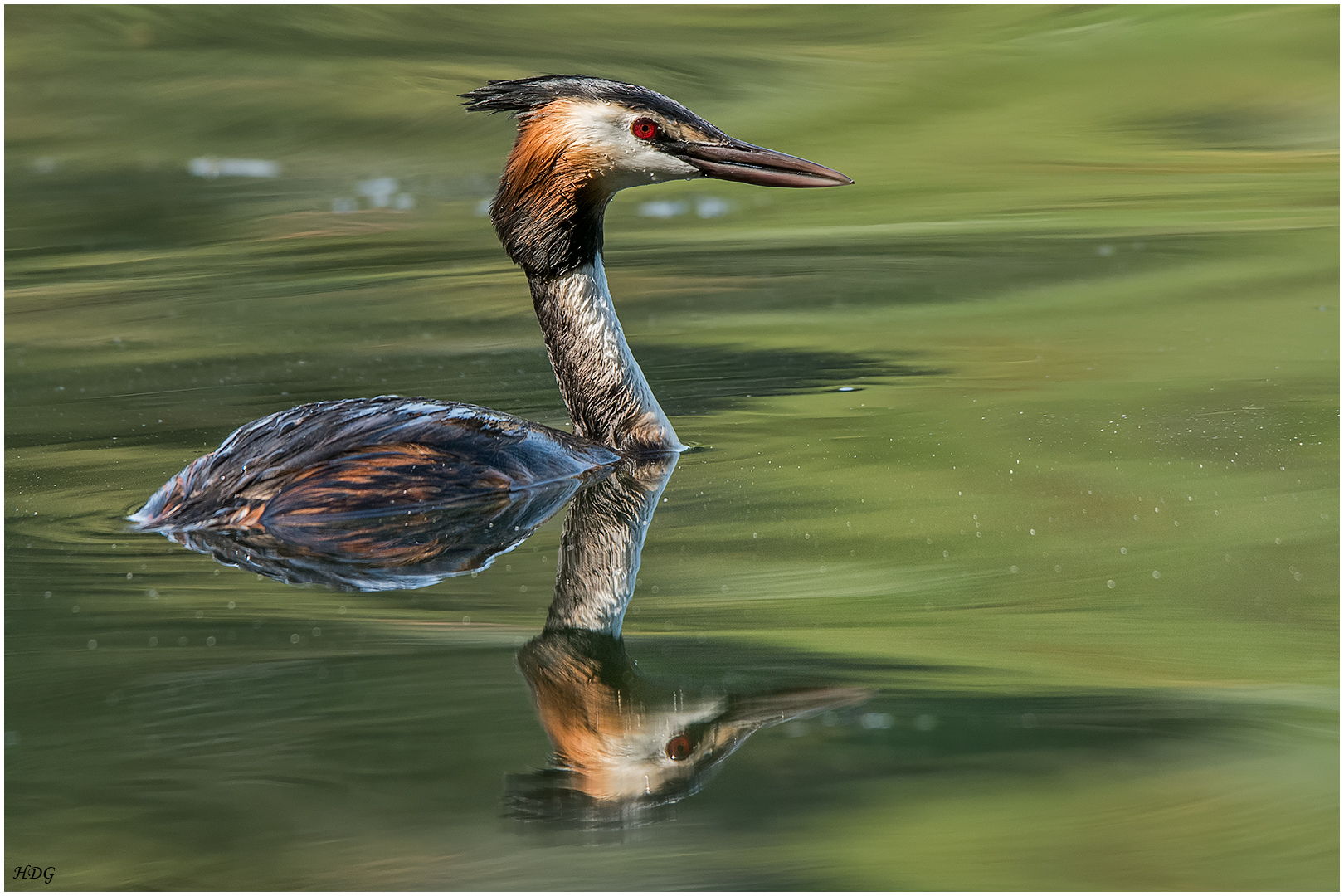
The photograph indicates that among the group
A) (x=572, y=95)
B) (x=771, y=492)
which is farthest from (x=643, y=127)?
(x=771, y=492)

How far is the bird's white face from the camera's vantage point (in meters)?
6.70

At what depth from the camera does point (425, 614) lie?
5.17 metres

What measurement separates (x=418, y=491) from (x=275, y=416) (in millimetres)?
610

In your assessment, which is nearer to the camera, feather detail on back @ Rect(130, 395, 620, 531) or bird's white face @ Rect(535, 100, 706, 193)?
feather detail on back @ Rect(130, 395, 620, 531)

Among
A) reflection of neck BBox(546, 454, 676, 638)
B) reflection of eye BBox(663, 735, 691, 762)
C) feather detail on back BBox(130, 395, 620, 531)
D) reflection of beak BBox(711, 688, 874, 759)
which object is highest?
feather detail on back BBox(130, 395, 620, 531)

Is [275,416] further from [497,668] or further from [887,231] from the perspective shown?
[887,231]

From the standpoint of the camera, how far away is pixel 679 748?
423 centimetres

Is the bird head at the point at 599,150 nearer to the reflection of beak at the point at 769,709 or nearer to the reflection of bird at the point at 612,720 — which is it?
the reflection of bird at the point at 612,720

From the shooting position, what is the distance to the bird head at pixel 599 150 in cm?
670

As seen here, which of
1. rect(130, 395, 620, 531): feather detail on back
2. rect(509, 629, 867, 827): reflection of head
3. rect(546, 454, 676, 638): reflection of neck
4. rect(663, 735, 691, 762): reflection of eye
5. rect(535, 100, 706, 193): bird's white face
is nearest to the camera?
rect(509, 629, 867, 827): reflection of head

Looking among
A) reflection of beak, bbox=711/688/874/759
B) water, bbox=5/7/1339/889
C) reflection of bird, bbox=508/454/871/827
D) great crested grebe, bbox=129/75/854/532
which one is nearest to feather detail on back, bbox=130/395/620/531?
great crested grebe, bbox=129/75/854/532

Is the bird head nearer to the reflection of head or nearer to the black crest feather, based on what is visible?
Answer: the black crest feather

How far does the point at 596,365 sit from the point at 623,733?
302 cm

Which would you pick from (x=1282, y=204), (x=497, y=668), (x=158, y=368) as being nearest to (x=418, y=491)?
(x=497, y=668)
